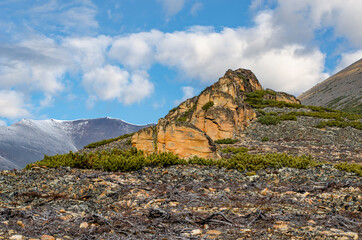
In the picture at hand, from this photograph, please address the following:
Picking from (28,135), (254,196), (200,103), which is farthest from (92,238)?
(28,135)

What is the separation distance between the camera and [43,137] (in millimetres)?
52094

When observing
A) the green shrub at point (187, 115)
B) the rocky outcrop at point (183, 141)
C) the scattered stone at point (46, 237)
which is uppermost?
the green shrub at point (187, 115)

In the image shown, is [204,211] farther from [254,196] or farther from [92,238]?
[92,238]

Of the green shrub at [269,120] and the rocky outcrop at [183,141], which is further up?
the green shrub at [269,120]

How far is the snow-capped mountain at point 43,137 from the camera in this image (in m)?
43.7

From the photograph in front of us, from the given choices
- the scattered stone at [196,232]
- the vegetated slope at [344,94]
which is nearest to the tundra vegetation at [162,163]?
the scattered stone at [196,232]

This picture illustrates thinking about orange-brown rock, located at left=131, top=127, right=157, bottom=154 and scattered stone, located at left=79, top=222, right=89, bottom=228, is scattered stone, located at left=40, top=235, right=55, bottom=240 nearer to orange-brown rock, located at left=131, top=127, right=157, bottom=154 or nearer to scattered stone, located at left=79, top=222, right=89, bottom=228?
scattered stone, located at left=79, top=222, right=89, bottom=228

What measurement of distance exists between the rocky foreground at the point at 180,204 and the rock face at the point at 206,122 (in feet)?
13.6

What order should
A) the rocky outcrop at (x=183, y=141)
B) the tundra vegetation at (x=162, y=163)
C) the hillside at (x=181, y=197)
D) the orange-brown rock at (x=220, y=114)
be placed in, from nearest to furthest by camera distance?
the hillside at (x=181, y=197) < the tundra vegetation at (x=162, y=163) < the rocky outcrop at (x=183, y=141) < the orange-brown rock at (x=220, y=114)

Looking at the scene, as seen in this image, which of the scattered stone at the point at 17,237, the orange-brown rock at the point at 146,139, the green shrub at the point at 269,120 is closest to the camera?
the scattered stone at the point at 17,237

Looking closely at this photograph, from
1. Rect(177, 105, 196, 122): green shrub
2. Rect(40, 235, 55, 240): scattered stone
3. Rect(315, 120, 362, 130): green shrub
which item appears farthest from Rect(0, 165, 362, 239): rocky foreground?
Rect(315, 120, 362, 130): green shrub

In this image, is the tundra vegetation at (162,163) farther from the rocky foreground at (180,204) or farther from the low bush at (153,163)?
the rocky foreground at (180,204)

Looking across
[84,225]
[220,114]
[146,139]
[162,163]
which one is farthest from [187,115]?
[84,225]

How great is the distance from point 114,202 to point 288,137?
29425mm
